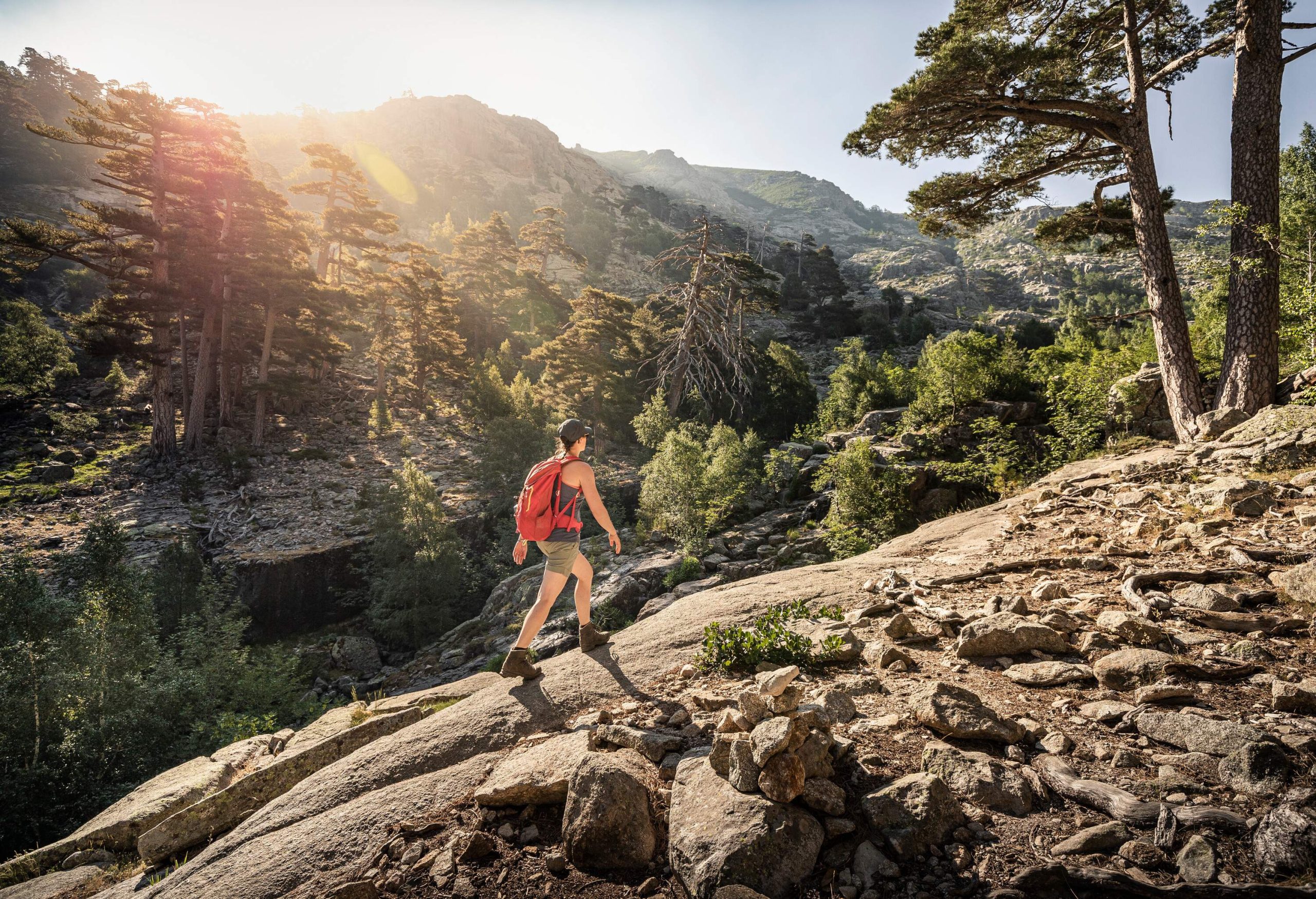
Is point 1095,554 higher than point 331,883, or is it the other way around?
point 1095,554

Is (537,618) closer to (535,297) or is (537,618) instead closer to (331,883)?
(331,883)

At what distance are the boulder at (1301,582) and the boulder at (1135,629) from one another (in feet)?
2.89

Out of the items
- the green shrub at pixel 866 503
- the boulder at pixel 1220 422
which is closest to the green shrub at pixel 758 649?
the green shrub at pixel 866 503

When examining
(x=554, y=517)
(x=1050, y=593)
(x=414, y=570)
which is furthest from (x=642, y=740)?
(x=414, y=570)

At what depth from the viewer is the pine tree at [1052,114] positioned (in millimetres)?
8547

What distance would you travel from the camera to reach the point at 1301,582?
3354 mm

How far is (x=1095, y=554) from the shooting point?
4980 millimetres

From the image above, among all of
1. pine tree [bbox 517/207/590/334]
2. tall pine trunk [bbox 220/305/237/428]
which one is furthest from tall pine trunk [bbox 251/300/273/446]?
pine tree [bbox 517/207/590/334]

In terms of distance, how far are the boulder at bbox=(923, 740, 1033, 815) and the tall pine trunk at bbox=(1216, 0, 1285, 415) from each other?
9.66 m

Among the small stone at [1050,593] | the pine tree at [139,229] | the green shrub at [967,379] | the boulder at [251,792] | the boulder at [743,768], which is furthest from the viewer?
the pine tree at [139,229]

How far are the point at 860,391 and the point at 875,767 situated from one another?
2281cm

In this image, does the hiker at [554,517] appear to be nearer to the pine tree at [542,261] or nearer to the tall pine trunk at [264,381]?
the tall pine trunk at [264,381]

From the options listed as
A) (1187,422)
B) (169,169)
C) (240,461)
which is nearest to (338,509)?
(240,461)

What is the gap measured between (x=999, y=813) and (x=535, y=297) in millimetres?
42742
